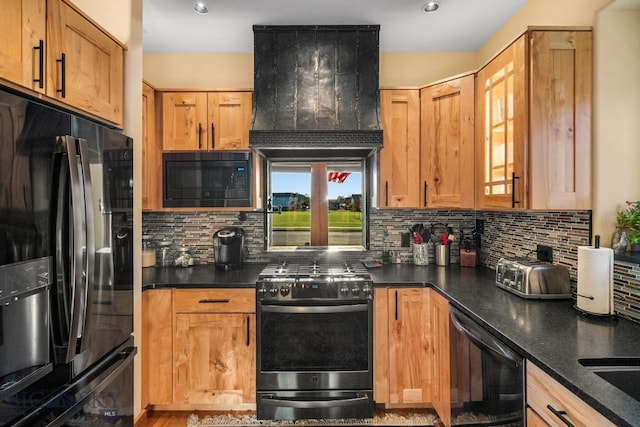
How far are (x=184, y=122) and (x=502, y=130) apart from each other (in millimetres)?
2171

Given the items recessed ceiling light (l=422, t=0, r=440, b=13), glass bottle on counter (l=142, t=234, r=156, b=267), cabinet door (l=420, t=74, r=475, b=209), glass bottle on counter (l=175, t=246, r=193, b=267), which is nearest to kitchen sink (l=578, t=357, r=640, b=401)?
cabinet door (l=420, t=74, r=475, b=209)

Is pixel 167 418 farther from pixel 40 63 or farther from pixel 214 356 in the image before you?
pixel 40 63

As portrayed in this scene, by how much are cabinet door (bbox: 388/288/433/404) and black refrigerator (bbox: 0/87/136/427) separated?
1.59 metres

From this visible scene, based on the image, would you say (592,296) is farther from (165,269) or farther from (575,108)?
(165,269)

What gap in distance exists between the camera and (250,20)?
242cm

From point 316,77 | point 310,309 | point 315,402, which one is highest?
point 316,77

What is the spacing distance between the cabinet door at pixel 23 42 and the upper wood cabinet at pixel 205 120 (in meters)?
1.26

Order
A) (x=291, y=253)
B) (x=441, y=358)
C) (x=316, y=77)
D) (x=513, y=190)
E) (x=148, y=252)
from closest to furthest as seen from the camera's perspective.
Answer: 1. (x=513, y=190)
2. (x=441, y=358)
3. (x=316, y=77)
4. (x=148, y=252)
5. (x=291, y=253)

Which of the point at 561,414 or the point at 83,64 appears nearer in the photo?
Answer: the point at 561,414

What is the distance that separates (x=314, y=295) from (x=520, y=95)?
163 centimetres

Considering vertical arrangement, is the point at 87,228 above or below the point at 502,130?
below

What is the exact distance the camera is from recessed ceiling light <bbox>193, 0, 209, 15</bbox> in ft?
7.23

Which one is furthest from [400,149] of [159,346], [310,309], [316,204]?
[159,346]

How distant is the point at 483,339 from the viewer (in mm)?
1488
